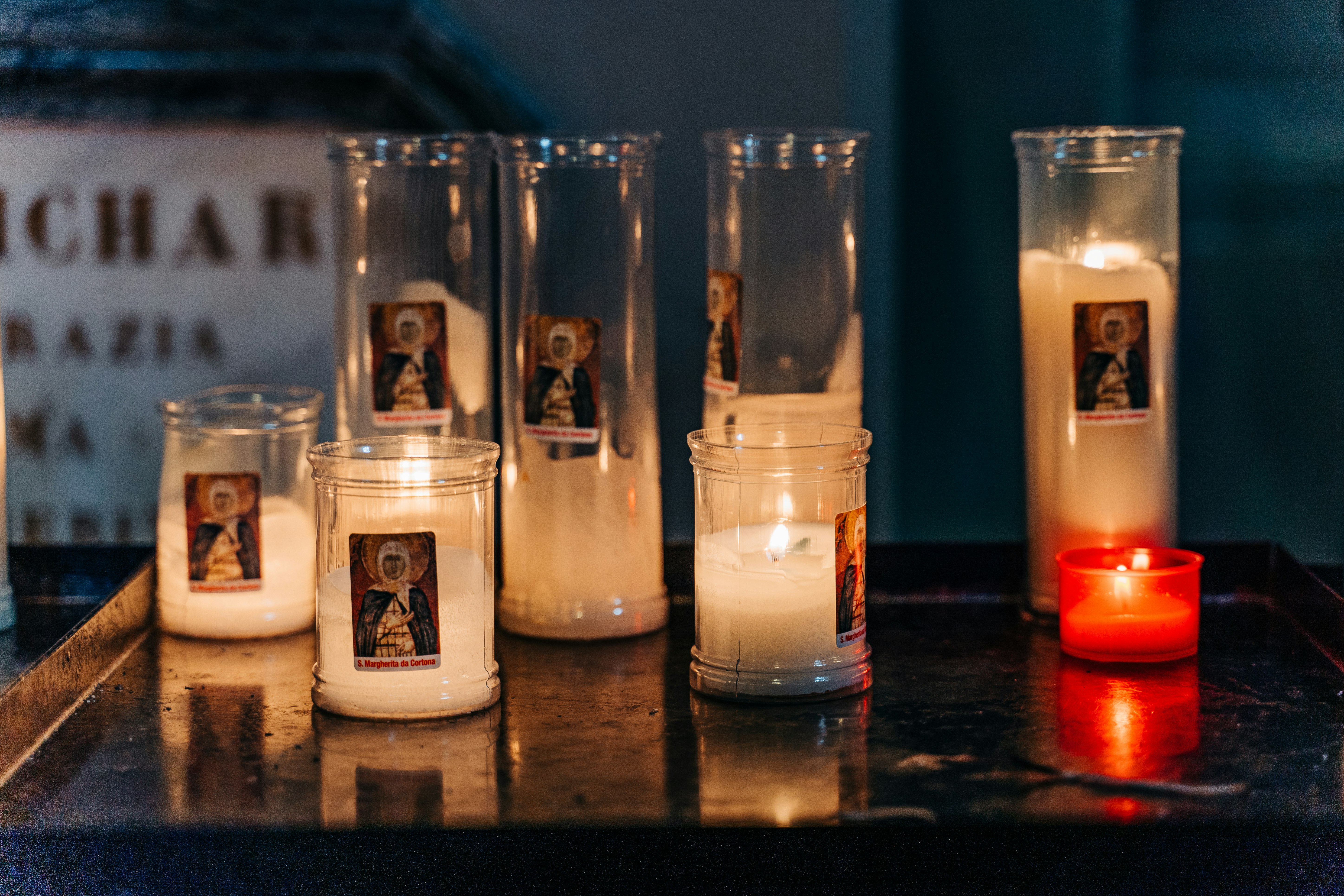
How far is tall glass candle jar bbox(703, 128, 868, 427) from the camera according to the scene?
4.04 ft

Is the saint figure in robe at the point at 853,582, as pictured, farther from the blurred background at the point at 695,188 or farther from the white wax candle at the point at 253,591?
the blurred background at the point at 695,188

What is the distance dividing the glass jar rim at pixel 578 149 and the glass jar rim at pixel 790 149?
0.07 metres

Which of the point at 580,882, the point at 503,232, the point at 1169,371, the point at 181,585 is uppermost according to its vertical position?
the point at 503,232

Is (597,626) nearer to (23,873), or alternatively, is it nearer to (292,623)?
(292,623)

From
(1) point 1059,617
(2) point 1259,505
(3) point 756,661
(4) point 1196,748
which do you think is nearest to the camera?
(4) point 1196,748

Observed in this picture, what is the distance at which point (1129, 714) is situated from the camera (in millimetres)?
1039

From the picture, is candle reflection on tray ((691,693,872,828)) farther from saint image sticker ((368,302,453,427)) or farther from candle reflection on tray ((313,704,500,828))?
saint image sticker ((368,302,453,427))

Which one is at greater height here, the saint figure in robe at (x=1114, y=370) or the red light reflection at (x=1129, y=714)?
the saint figure in robe at (x=1114, y=370)

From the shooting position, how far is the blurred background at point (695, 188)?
1649 millimetres

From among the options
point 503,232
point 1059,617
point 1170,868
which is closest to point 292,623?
point 503,232

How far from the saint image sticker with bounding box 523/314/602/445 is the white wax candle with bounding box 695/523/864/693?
0.21m

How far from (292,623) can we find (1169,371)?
2.68 feet

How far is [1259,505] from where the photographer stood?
1862 mm

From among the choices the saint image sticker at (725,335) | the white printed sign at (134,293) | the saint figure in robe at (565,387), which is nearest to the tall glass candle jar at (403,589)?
the saint figure in robe at (565,387)
